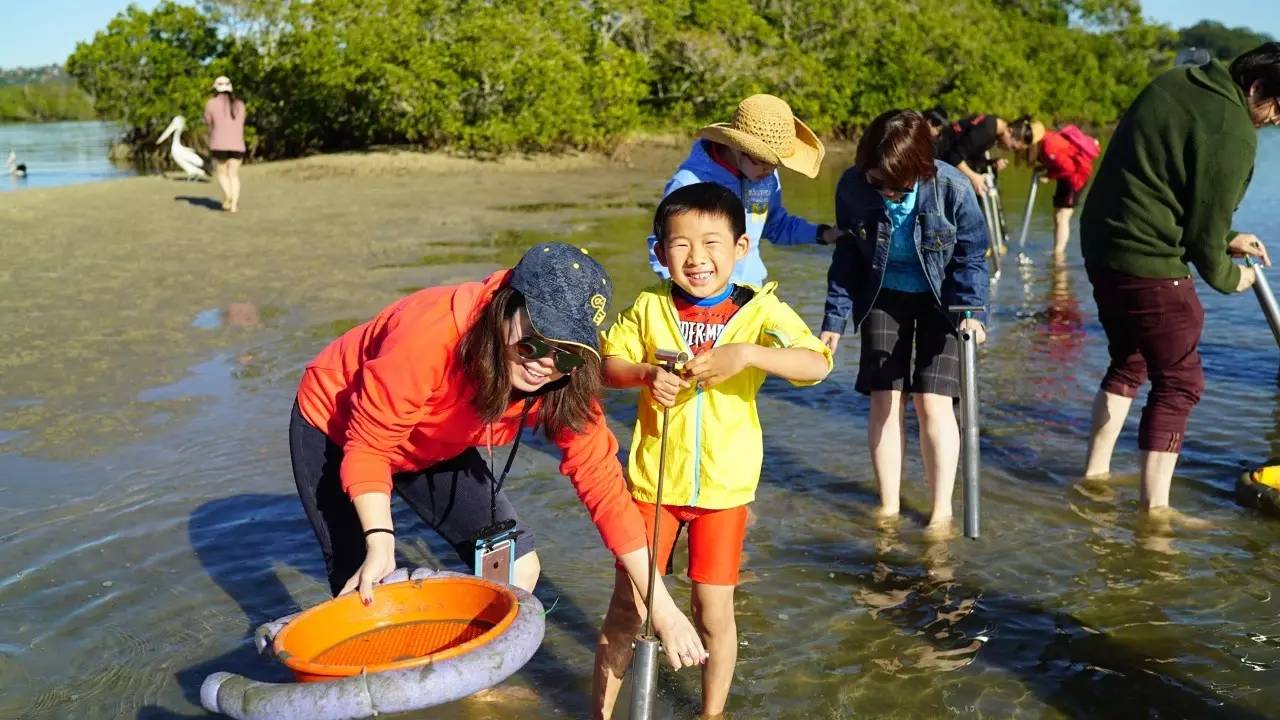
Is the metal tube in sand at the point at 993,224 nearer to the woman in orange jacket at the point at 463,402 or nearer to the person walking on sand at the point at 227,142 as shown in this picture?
the woman in orange jacket at the point at 463,402

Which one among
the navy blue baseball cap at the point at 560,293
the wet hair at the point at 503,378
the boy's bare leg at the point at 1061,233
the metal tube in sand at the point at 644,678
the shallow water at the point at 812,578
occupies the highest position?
the navy blue baseball cap at the point at 560,293

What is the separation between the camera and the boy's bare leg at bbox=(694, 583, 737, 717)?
10.8 ft

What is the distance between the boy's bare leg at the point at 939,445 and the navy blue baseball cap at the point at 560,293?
8.39ft

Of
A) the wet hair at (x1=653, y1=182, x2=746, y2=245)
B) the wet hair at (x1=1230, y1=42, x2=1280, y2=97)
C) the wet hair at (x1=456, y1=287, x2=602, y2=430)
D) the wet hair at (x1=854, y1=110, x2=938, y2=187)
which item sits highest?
the wet hair at (x1=1230, y1=42, x2=1280, y2=97)

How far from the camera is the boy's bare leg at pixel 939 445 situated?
4.95m

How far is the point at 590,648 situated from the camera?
13.8ft

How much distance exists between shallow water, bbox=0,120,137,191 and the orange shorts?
2058 centimetres

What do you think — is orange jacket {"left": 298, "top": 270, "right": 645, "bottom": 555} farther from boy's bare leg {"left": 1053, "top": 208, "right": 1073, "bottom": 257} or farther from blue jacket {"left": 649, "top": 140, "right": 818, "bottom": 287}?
boy's bare leg {"left": 1053, "top": 208, "right": 1073, "bottom": 257}

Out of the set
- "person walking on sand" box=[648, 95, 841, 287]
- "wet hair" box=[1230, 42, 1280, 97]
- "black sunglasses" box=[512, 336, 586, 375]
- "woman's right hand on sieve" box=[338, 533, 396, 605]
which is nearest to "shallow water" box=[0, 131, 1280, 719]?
"woman's right hand on sieve" box=[338, 533, 396, 605]

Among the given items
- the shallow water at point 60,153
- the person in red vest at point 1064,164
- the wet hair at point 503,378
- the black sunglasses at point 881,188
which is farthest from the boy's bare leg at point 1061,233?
the shallow water at point 60,153

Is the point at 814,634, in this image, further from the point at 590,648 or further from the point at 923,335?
the point at 923,335

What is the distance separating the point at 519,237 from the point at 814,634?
34.9ft

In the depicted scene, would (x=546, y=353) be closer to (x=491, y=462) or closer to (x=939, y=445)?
(x=491, y=462)

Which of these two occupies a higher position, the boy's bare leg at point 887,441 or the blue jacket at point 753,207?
the blue jacket at point 753,207
